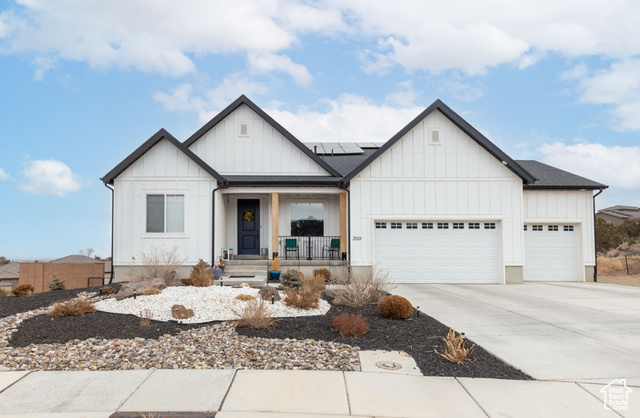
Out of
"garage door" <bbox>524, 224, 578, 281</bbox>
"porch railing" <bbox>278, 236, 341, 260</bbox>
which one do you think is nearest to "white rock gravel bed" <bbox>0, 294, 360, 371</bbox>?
"porch railing" <bbox>278, 236, 341, 260</bbox>

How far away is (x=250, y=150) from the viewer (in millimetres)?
16406

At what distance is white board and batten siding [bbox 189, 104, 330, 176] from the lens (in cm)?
1633

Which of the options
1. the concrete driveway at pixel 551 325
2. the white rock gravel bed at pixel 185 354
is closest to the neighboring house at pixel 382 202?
the concrete driveway at pixel 551 325

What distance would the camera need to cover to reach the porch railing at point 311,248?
1653cm

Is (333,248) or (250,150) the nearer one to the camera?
(250,150)

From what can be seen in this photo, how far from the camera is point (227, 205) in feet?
56.2

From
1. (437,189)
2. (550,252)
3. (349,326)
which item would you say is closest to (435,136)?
(437,189)

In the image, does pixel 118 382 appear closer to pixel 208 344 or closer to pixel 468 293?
pixel 208 344

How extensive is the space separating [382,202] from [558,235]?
7185 mm

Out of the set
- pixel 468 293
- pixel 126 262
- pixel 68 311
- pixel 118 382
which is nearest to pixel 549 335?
pixel 468 293

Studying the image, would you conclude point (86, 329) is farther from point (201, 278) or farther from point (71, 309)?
point (201, 278)

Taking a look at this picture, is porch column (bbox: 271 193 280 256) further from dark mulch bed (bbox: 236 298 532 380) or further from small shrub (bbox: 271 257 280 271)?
dark mulch bed (bbox: 236 298 532 380)

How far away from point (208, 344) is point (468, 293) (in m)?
8.66

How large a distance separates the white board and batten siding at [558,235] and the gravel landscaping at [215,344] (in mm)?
9993
